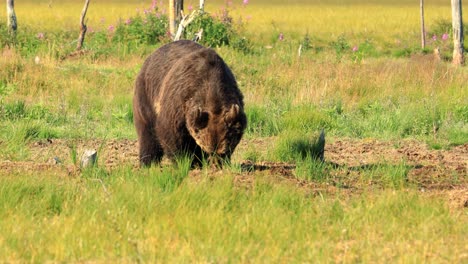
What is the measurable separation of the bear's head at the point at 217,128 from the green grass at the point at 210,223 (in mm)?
549

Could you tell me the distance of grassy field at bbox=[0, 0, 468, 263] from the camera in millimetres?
6312

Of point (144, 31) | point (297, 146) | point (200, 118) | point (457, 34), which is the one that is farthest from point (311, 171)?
point (144, 31)

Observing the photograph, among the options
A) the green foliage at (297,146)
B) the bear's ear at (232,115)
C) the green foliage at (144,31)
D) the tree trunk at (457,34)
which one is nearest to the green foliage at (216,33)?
the green foliage at (144,31)

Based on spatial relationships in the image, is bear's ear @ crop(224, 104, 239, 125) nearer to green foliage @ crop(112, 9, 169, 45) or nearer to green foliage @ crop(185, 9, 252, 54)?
green foliage @ crop(185, 9, 252, 54)

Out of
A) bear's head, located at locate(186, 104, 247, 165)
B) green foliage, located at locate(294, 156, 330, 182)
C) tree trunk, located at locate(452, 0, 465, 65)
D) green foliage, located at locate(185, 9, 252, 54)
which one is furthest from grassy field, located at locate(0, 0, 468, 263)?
tree trunk, located at locate(452, 0, 465, 65)

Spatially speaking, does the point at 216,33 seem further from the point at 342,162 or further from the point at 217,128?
the point at 217,128

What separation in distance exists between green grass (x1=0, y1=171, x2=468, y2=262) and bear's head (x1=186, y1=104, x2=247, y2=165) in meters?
0.55

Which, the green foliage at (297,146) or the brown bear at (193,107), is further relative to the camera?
the green foliage at (297,146)

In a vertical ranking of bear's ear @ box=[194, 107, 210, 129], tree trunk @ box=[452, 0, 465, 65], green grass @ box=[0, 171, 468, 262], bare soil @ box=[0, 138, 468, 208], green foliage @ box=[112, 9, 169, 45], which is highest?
bear's ear @ box=[194, 107, 210, 129]

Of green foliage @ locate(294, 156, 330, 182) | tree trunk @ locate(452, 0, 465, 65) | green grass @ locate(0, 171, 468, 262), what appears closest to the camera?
green grass @ locate(0, 171, 468, 262)

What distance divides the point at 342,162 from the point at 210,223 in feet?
13.8

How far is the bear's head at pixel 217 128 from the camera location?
27.5ft

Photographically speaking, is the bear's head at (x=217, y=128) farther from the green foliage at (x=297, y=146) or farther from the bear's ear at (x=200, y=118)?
the green foliage at (x=297, y=146)

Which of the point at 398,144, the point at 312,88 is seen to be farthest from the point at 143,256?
the point at 312,88
